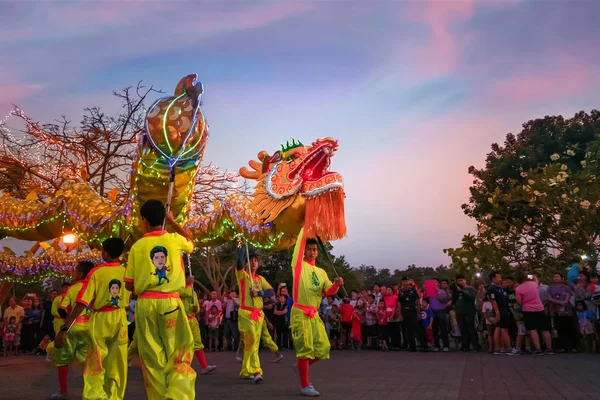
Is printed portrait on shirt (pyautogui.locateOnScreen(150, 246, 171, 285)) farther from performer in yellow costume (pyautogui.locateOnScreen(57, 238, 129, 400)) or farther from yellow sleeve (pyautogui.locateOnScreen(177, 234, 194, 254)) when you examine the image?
performer in yellow costume (pyautogui.locateOnScreen(57, 238, 129, 400))

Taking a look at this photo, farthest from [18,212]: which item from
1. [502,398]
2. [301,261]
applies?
[502,398]

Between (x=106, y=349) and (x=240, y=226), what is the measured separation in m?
2.52

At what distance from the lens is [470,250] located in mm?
16500

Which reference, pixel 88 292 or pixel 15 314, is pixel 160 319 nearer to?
pixel 88 292

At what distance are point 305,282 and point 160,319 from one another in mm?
2580

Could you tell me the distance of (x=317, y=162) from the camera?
745 centimetres

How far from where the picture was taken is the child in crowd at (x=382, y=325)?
1443 centimetres

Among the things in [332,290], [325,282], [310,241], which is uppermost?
[310,241]

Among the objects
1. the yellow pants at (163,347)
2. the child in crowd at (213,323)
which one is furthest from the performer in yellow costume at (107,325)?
the child in crowd at (213,323)

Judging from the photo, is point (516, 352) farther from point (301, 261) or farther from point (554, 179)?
point (301, 261)

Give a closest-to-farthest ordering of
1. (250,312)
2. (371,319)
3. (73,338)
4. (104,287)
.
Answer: (104,287) → (73,338) → (250,312) → (371,319)

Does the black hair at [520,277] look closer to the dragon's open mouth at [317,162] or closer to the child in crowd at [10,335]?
the dragon's open mouth at [317,162]

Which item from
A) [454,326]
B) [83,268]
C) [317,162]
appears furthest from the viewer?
[454,326]

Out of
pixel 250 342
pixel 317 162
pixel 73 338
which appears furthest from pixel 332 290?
pixel 73 338
